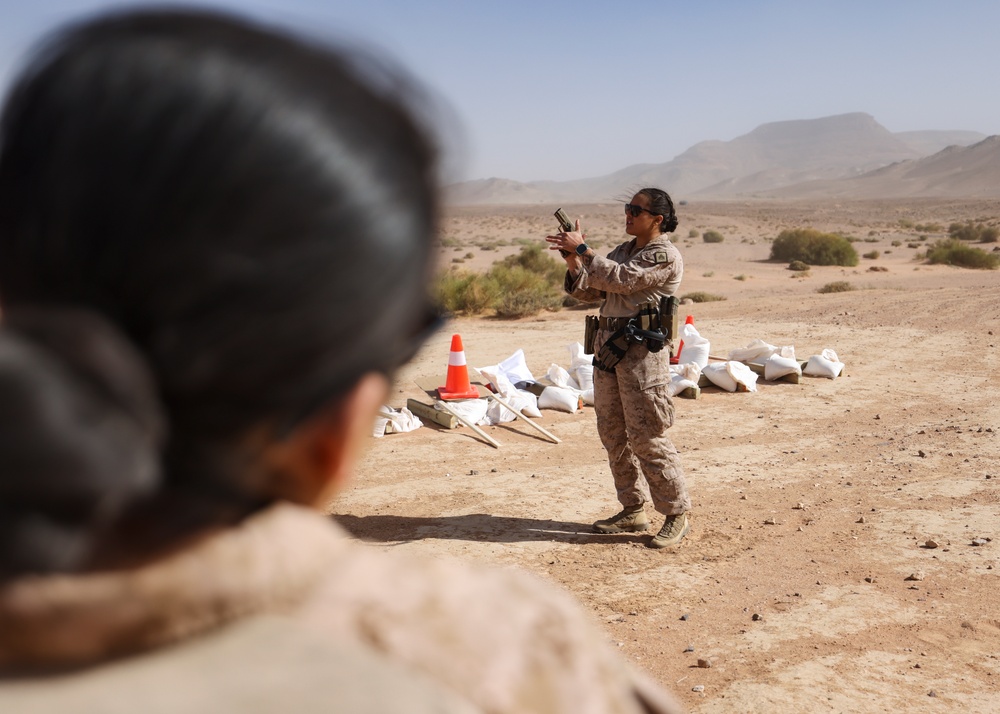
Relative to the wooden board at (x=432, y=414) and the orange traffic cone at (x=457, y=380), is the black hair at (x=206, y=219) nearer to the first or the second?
the wooden board at (x=432, y=414)

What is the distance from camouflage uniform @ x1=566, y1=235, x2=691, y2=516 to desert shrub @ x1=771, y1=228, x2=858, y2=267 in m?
21.6

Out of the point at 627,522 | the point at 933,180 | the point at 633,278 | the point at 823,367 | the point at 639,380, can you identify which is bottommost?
the point at 627,522

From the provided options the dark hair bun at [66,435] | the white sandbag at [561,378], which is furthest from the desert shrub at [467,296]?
the dark hair bun at [66,435]

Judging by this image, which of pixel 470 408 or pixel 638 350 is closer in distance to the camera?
pixel 638 350

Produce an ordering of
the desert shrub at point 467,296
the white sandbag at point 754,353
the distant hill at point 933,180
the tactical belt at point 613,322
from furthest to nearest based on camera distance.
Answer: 1. the distant hill at point 933,180
2. the desert shrub at point 467,296
3. the white sandbag at point 754,353
4. the tactical belt at point 613,322

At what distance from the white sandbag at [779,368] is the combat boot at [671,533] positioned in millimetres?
4448

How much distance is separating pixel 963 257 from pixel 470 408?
1957cm

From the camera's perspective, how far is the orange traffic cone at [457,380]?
338 inches

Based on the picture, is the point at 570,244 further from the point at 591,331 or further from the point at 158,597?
the point at 158,597

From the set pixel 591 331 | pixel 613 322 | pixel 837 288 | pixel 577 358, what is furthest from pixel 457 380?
pixel 837 288

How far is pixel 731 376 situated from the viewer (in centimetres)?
930

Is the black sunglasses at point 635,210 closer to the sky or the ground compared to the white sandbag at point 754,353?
closer to the sky

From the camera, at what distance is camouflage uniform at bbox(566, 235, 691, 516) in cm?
530

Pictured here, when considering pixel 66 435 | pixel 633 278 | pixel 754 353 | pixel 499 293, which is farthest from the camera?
pixel 499 293
